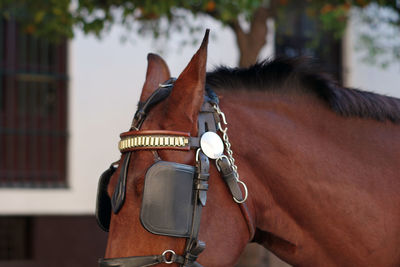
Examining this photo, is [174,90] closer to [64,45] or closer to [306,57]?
[306,57]

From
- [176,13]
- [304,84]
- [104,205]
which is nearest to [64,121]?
[176,13]

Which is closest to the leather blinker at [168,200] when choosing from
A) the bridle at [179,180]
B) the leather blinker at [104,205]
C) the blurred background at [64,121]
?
the bridle at [179,180]

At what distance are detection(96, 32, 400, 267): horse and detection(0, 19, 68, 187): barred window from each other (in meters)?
5.12

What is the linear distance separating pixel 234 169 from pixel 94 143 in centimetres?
531

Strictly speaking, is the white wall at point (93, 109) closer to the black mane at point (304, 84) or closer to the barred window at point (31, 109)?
the barred window at point (31, 109)

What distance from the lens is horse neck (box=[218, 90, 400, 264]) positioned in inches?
71.8

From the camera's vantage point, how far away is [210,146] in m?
1.74

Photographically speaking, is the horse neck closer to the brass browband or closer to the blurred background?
the brass browband

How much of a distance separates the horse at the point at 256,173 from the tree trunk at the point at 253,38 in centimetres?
323

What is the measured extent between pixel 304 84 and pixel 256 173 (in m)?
0.36

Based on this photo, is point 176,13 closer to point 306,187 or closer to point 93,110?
point 93,110

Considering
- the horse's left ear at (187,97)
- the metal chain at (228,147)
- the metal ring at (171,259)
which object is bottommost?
the metal ring at (171,259)

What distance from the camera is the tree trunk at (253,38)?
521 cm

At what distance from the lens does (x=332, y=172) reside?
1.85 meters
